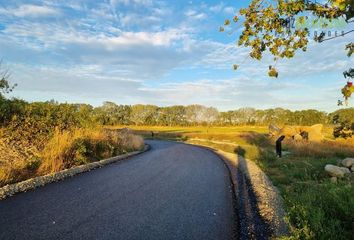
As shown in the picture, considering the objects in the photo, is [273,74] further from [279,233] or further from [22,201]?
[22,201]

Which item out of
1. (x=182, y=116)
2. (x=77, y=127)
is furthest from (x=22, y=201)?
(x=182, y=116)

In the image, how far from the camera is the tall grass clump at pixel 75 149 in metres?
13.9

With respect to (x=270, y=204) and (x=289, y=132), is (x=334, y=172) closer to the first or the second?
(x=270, y=204)

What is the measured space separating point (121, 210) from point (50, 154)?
6921 mm

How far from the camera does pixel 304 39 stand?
267 inches

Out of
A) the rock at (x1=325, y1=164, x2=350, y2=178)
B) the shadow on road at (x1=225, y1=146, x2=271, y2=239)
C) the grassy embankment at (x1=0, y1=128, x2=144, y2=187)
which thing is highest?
the grassy embankment at (x1=0, y1=128, x2=144, y2=187)

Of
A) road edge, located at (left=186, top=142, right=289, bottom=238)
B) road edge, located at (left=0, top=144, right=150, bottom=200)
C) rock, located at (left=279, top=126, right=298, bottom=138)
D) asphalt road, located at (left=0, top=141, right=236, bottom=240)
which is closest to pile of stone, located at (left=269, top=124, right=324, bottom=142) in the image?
rock, located at (left=279, top=126, right=298, bottom=138)

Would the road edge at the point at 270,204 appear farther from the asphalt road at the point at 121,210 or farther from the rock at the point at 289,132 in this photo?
the rock at the point at 289,132

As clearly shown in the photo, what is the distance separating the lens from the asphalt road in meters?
6.60

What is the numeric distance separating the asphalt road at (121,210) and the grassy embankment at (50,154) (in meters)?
1.26

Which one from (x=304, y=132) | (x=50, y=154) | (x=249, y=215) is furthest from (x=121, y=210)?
(x=304, y=132)

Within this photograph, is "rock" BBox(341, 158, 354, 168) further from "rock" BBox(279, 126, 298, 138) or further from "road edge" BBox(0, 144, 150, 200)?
"rock" BBox(279, 126, 298, 138)

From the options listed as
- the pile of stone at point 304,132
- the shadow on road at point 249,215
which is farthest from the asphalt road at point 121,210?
the pile of stone at point 304,132

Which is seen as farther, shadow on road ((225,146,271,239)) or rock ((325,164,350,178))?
rock ((325,164,350,178))
